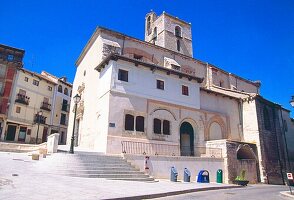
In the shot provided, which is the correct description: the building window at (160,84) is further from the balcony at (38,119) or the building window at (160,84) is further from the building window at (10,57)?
the building window at (10,57)

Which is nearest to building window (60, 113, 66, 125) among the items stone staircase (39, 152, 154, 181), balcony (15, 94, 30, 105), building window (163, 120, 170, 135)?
balcony (15, 94, 30, 105)

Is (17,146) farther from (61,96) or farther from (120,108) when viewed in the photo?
(61,96)

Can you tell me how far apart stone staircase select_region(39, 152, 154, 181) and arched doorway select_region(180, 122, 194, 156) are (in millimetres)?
7836

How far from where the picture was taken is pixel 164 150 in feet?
63.0

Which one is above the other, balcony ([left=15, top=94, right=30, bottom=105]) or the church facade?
balcony ([left=15, top=94, right=30, bottom=105])

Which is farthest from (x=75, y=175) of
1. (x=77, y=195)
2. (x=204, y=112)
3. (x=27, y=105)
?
(x=27, y=105)

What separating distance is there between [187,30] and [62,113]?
25.3m

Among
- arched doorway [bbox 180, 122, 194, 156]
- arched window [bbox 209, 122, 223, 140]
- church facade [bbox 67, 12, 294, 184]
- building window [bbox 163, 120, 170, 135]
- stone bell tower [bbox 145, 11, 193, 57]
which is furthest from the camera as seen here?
stone bell tower [bbox 145, 11, 193, 57]

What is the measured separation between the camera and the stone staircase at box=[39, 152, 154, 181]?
12.2 metres

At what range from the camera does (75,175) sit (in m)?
11.9

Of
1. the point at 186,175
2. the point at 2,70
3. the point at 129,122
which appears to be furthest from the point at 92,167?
the point at 2,70

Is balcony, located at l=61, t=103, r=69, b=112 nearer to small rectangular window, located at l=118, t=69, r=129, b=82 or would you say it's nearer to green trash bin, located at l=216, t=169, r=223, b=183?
small rectangular window, located at l=118, t=69, r=129, b=82

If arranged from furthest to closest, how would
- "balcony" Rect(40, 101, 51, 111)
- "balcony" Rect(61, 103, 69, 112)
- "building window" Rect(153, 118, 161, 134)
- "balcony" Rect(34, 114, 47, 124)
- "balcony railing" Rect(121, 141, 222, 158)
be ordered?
"balcony" Rect(61, 103, 69, 112), "balcony" Rect(40, 101, 51, 111), "balcony" Rect(34, 114, 47, 124), "building window" Rect(153, 118, 161, 134), "balcony railing" Rect(121, 141, 222, 158)

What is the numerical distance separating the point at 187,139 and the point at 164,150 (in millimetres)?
3641
